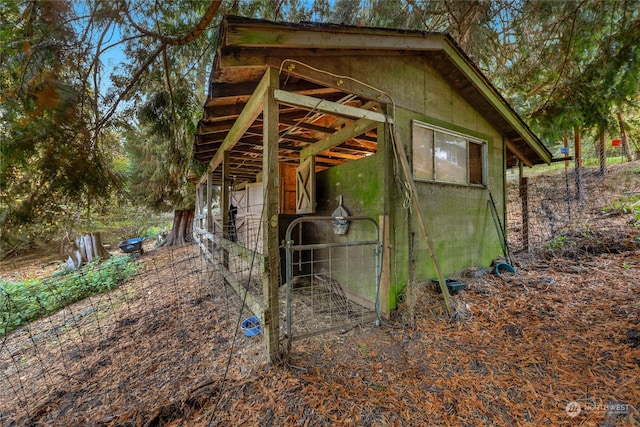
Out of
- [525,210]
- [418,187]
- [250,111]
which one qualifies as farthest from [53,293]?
[525,210]

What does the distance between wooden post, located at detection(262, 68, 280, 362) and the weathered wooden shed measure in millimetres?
11

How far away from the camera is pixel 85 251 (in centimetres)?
1070

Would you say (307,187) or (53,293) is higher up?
(307,187)

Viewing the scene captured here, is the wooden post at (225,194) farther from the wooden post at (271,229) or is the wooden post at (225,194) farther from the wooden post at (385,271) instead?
the wooden post at (385,271)

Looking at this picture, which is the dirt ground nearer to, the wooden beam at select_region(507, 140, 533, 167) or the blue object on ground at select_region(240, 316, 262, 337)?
the blue object on ground at select_region(240, 316, 262, 337)

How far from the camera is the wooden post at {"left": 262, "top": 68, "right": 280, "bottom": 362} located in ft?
8.49

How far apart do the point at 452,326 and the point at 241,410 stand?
2618 mm

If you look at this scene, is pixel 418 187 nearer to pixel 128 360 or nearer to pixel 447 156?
pixel 447 156

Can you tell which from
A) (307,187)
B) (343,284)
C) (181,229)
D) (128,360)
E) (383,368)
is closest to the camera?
(383,368)

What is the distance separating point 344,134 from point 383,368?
128 inches

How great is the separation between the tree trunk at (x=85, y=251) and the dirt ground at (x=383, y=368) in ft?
24.3

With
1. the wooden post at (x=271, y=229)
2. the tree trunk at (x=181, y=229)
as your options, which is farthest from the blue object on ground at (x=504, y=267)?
the tree trunk at (x=181, y=229)

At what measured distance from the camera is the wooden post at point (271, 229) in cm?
259

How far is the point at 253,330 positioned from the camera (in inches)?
127
